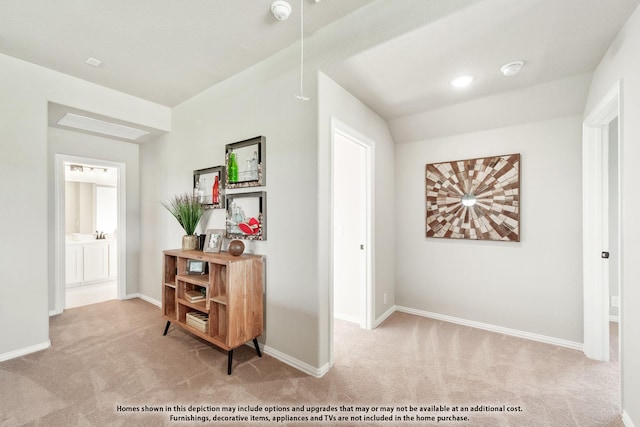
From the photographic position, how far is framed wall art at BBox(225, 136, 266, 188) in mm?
2516

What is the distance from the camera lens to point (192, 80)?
Result: 290 centimetres

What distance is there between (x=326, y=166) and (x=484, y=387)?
202cm

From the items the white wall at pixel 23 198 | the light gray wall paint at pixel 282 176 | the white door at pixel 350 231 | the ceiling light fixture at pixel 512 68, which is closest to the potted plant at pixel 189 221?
the light gray wall paint at pixel 282 176

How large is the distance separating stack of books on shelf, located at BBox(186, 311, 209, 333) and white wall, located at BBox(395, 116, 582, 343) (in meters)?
2.37

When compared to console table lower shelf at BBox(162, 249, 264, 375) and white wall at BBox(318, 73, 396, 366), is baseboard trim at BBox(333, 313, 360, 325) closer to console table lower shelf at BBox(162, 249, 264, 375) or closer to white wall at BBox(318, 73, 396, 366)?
white wall at BBox(318, 73, 396, 366)

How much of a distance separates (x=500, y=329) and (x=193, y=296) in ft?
10.4

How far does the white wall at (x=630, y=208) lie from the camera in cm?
150

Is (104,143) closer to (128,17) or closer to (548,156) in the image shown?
(128,17)

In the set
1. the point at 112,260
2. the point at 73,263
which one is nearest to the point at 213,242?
the point at 73,263

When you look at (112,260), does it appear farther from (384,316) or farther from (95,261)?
(384,316)

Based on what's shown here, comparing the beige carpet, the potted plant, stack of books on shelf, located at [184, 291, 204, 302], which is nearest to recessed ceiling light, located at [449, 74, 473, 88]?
the beige carpet

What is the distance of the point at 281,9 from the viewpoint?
6.13 ft

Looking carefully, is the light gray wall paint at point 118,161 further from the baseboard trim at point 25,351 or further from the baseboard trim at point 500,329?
the baseboard trim at point 500,329

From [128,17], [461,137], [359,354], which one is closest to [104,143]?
[128,17]
